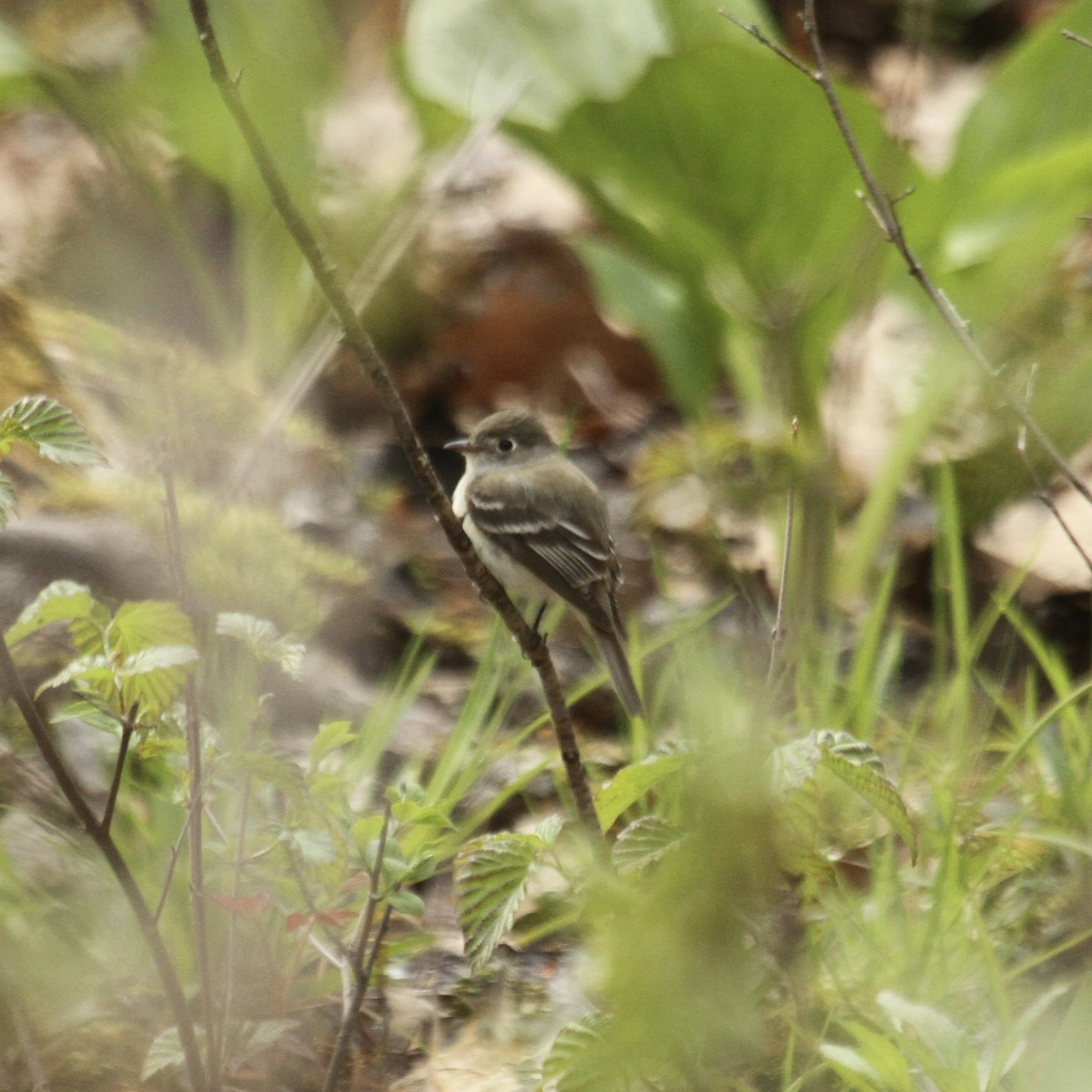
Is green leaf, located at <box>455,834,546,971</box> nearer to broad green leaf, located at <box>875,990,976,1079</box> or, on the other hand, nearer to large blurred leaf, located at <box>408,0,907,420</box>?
broad green leaf, located at <box>875,990,976,1079</box>

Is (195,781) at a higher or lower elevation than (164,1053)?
higher

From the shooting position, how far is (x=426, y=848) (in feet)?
5.82

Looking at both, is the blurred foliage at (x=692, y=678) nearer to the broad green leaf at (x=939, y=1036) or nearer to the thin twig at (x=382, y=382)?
the broad green leaf at (x=939, y=1036)

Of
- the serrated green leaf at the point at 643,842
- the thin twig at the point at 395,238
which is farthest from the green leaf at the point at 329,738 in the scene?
the thin twig at the point at 395,238

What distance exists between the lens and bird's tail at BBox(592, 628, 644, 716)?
250 cm

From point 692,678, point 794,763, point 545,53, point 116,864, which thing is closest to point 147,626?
point 116,864

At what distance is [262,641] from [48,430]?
35 cm

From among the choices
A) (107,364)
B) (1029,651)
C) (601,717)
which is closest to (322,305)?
(107,364)

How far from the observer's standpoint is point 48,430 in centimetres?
151

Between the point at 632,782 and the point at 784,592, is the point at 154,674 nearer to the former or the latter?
the point at 632,782

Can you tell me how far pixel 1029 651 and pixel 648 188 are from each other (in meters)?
1.45

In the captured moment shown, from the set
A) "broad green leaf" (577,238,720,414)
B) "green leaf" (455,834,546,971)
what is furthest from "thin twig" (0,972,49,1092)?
"broad green leaf" (577,238,720,414)

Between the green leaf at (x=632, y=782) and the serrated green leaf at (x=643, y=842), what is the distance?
0.03 m

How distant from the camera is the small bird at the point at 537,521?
9.27 ft
